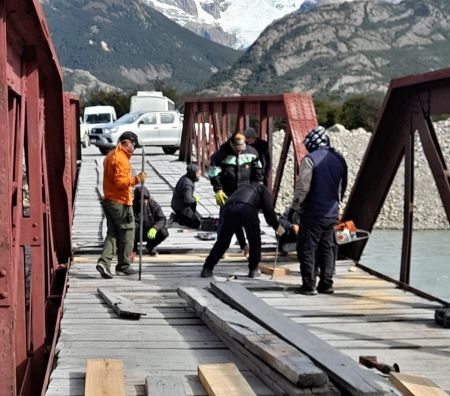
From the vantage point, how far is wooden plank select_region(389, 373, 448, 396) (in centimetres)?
515

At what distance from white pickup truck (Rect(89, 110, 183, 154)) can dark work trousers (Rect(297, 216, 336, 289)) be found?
2136 centimetres

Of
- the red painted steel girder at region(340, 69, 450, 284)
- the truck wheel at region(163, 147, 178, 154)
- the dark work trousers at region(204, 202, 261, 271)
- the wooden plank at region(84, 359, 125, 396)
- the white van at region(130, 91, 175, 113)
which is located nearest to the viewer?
the wooden plank at region(84, 359, 125, 396)

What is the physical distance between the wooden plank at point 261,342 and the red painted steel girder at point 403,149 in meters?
1.94

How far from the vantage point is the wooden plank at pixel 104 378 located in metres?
5.26

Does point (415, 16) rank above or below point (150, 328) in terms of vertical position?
above

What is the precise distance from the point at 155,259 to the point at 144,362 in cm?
471

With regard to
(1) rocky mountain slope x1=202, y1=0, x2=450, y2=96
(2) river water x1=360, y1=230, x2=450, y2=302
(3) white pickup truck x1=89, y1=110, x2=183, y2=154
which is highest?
(1) rocky mountain slope x1=202, y1=0, x2=450, y2=96

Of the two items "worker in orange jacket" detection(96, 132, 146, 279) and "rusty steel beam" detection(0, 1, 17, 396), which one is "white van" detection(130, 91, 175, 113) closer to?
"worker in orange jacket" detection(96, 132, 146, 279)

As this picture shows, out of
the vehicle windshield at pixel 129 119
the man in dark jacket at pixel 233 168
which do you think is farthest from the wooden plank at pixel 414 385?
the vehicle windshield at pixel 129 119

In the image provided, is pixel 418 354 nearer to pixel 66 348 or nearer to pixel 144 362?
pixel 144 362

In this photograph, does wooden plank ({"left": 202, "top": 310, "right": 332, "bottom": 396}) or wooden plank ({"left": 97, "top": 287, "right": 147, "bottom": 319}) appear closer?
wooden plank ({"left": 202, "top": 310, "right": 332, "bottom": 396})

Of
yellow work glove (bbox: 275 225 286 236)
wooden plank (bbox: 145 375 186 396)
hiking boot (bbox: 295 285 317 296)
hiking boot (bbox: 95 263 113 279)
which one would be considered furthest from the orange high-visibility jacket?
wooden plank (bbox: 145 375 186 396)

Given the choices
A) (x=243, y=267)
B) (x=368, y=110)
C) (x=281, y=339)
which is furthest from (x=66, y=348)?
(x=368, y=110)

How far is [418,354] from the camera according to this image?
643 centimetres
